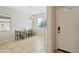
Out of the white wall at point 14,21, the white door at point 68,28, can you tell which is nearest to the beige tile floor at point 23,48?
the white wall at point 14,21

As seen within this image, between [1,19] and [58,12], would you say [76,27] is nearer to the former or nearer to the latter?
[58,12]

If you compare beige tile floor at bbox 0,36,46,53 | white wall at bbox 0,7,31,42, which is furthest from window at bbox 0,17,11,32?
beige tile floor at bbox 0,36,46,53

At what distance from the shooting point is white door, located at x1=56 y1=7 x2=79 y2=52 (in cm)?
277

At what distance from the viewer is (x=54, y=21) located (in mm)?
3086

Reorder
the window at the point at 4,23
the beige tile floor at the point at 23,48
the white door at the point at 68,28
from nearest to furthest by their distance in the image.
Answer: the white door at the point at 68,28, the beige tile floor at the point at 23,48, the window at the point at 4,23

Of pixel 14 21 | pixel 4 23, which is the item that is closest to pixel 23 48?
pixel 4 23

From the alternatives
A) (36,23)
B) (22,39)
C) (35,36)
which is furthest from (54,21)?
(22,39)

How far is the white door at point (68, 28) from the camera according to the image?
2766 mm

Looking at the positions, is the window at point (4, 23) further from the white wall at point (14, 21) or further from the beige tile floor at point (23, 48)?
the beige tile floor at point (23, 48)

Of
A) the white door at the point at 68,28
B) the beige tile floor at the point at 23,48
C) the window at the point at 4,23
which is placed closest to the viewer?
the white door at the point at 68,28

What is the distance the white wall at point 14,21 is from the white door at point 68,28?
2262mm

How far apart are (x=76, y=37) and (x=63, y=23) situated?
0.65 meters

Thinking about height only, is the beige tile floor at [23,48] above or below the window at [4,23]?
below

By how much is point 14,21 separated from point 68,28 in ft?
10.1
